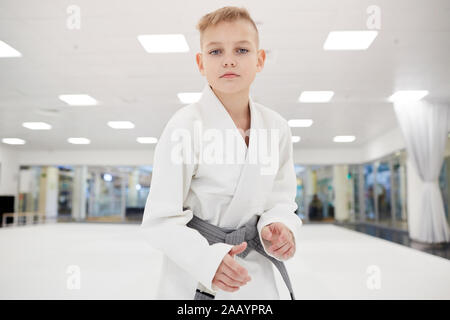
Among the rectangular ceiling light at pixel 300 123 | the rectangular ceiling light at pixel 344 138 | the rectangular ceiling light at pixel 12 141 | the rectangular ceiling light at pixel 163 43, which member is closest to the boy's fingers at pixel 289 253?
the rectangular ceiling light at pixel 163 43

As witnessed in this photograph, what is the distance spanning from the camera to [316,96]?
7.50m

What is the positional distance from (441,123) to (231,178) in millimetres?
8478

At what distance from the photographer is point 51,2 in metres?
3.85

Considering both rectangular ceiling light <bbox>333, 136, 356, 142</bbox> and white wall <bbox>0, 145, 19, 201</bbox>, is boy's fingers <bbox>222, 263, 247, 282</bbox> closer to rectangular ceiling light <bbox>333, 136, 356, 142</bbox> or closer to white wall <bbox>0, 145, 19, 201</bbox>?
rectangular ceiling light <bbox>333, 136, 356, 142</bbox>

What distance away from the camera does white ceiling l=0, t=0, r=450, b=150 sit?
13.3 feet

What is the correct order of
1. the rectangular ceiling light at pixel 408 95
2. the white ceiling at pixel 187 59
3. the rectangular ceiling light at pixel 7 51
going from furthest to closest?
the rectangular ceiling light at pixel 408 95 → the rectangular ceiling light at pixel 7 51 → the white ceiling at pixel 187 59

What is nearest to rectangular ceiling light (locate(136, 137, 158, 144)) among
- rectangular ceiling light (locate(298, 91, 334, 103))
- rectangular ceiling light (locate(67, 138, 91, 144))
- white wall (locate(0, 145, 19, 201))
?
rectangular ceiling light (locate(67, 138, 91, 144))

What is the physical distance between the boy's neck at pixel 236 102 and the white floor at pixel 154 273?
268cm

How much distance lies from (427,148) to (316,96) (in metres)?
2.84

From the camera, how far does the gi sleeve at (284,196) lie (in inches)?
28.0

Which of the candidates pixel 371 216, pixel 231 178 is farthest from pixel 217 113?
pixel 371 216

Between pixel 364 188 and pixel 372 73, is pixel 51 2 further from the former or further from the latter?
pixel 364 188

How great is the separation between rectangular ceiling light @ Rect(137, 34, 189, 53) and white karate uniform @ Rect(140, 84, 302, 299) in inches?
165

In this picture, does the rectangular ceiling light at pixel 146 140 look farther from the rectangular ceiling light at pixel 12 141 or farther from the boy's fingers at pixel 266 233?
the boy's fingers at pixel 266 233
